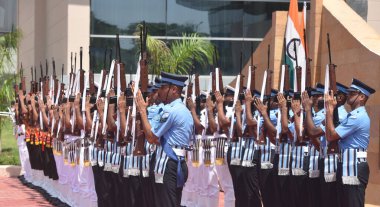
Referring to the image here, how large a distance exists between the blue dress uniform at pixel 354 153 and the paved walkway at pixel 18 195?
6323 mm

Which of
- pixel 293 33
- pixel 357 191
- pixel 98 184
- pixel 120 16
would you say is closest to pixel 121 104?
pixel 98 184

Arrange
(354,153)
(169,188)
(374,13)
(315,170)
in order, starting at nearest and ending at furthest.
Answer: (169,188), (354,153), (315,170), (374,13)

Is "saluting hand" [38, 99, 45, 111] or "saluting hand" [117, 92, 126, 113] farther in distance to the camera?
"saluting hand" [38, 99, 45, 111]

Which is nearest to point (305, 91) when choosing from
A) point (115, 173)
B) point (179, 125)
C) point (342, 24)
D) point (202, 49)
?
point (179, 125)

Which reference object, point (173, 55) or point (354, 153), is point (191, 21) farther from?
point (354, 153)

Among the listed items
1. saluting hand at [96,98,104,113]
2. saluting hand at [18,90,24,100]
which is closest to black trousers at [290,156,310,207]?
saluting hand at [96,98,104,113]

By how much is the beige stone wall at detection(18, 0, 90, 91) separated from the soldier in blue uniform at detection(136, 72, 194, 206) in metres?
13.5

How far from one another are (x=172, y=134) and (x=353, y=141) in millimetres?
1721

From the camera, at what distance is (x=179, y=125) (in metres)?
7.59

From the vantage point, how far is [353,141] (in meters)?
7.76

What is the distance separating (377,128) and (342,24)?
7.44 ft

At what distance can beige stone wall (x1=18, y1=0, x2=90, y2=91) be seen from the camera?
21.2m

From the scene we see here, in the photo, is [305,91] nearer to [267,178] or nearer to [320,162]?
[320,162]

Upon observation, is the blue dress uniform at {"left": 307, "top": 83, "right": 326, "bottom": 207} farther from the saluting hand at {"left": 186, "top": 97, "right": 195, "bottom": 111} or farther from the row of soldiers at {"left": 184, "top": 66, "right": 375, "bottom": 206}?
the saluting hand at {"left": 186, "top": 97, "right": 195, "bottom": 111}
